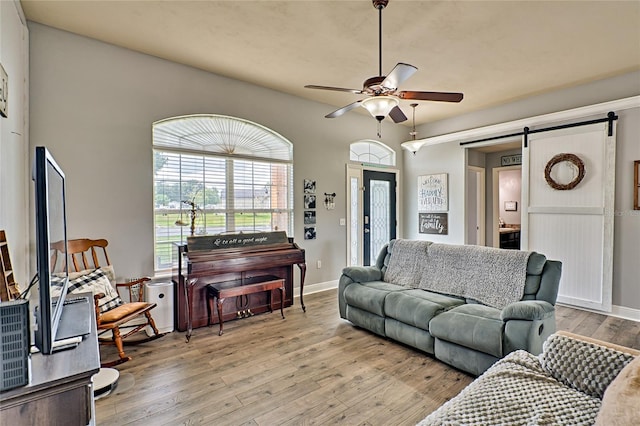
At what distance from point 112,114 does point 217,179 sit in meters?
1.30

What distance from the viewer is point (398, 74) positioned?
2.26m

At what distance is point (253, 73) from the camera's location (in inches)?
161

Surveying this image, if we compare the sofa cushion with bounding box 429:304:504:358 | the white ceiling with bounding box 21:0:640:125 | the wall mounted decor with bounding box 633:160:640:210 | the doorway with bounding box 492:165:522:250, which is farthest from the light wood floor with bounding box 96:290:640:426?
the doorway with bounding box 492:165:522:250

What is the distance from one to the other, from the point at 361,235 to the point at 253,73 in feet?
10.3

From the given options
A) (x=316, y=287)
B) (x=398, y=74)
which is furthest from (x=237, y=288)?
(x=398, y=74)

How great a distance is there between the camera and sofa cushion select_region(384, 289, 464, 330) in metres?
2.91

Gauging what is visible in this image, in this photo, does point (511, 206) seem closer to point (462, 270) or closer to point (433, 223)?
point (433, 223)

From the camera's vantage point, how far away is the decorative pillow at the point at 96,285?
2864mm

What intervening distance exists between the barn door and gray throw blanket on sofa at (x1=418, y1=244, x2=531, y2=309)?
6.56 ft

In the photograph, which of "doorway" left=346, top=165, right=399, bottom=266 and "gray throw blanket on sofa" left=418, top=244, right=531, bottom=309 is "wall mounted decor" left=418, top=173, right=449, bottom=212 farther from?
"gray throw blanket on sofa" left=418, top=244, right=531, bottom=309

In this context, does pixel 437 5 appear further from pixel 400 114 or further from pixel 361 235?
pixel 361 235

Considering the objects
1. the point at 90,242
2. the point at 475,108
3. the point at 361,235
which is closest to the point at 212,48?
the point at 90,242

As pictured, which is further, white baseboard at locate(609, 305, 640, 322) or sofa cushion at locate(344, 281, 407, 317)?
white baseboard at locate(609, 305, 640, 322)

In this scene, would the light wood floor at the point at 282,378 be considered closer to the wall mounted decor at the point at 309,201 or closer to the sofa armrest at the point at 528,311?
the sofa armrest at the point at 528,311
